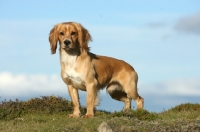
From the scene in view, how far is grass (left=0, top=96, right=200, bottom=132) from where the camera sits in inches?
421

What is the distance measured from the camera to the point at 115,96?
16500mm

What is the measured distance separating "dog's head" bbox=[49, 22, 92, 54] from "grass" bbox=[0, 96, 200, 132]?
1922 mm

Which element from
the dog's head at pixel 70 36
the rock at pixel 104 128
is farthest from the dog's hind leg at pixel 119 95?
the rock at pixel 104 128

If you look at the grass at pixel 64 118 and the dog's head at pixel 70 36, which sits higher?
the dog's head at pixel 70 36

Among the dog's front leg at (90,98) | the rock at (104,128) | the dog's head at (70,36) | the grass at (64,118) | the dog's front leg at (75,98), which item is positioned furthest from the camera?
the dog's front leg at (75,98)

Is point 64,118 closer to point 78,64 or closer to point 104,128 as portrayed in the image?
point 78,64

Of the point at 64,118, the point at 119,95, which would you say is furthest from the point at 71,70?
the point at 119,95

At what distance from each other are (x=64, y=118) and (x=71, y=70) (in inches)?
51.4

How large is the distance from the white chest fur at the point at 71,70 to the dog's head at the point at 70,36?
246mm

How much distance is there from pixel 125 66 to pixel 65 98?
2441 millimetres

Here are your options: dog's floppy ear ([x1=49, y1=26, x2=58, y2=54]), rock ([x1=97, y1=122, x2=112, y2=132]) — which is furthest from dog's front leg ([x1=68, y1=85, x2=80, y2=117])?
rock ([x1=97, y1=122, x2=112, y2=132])

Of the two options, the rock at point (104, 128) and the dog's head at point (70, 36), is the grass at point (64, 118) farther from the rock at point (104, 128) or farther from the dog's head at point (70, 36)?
the dog's head at point (70, 36)

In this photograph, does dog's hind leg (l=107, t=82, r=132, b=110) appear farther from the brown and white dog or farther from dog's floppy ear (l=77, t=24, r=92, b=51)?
dog's floppy ear (l=77, t=24, r=92, b=51)

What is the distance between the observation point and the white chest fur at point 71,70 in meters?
13.7
